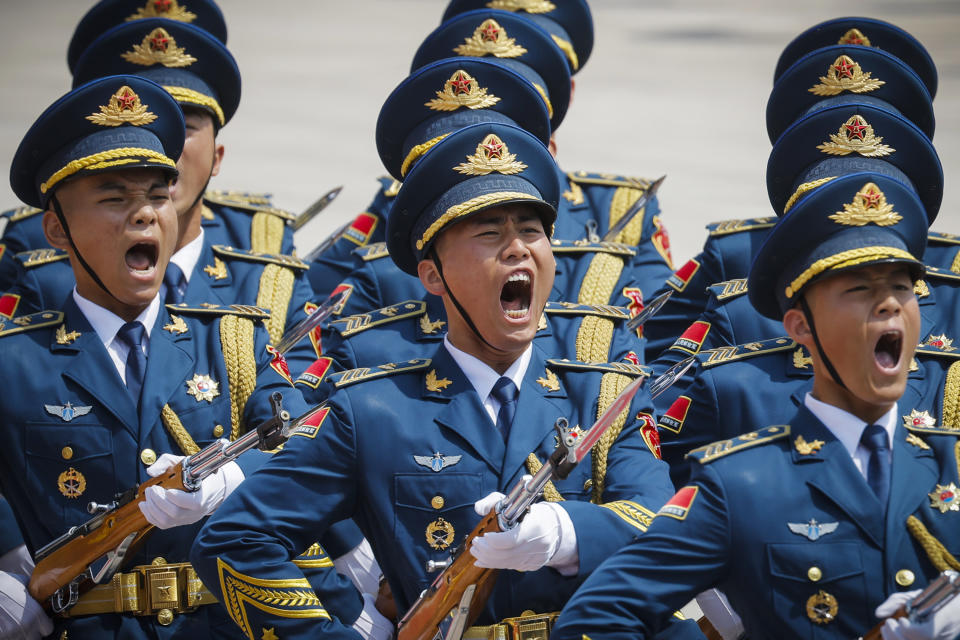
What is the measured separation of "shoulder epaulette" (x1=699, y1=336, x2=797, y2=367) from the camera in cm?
725

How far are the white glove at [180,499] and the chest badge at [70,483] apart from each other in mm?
318

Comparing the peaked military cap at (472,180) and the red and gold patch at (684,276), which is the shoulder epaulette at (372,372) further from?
the red and gold patch at (684,276)

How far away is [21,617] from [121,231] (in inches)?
58.4

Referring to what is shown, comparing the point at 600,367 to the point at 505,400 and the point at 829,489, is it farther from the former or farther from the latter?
the point at 829,489

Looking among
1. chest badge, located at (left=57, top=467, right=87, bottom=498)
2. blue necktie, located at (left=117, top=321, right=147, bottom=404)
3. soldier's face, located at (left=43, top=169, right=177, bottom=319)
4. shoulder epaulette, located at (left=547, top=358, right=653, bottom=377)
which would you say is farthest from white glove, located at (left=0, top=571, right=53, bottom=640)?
shoulder epaulette, located at (left=547, top=358, right=653, bottom=377)

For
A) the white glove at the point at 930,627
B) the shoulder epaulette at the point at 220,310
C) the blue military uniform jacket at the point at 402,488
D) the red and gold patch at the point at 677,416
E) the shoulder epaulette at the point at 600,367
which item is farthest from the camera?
the red and gold patch at the point at 677,416

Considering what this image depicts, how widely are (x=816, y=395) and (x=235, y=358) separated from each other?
7.71ft

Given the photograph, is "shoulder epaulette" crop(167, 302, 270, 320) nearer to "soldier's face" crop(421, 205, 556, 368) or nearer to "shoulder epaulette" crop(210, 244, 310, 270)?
"shoulder epaulette" crop(210, 244, 310, 270)

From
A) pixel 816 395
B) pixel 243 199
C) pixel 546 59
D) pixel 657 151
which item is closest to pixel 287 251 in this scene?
pixel 243 199

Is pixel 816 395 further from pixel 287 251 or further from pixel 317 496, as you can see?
pixel 287 251

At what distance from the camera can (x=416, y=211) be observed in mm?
6391

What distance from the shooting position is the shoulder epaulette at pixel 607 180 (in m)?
9.48

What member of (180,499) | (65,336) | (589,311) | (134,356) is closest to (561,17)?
(589,311)

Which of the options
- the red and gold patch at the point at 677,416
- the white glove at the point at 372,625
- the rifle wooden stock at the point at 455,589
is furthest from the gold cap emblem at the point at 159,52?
the rifle wooden stock at the point at 455,589
